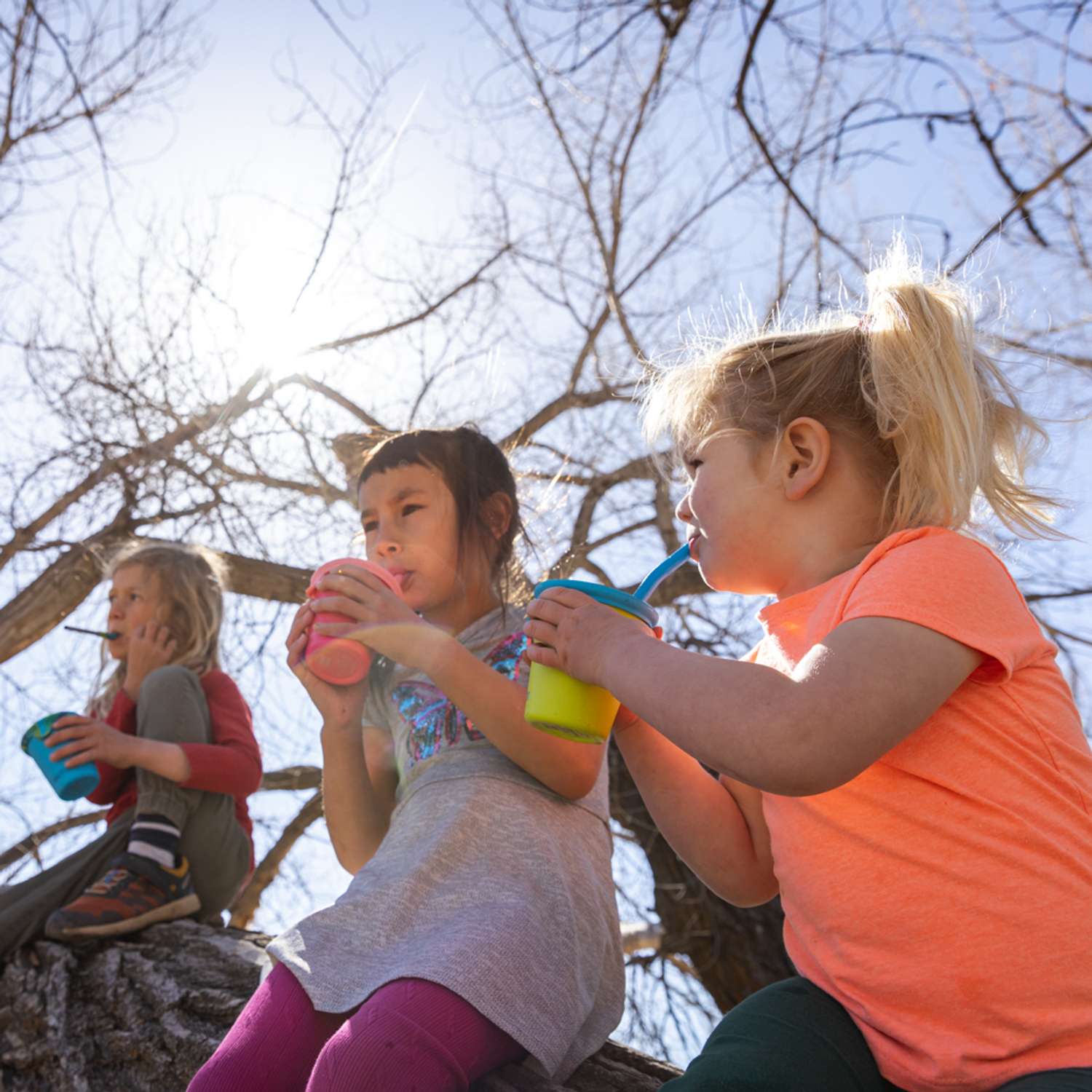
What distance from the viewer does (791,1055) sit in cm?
116

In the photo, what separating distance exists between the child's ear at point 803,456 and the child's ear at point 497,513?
3.09 feet

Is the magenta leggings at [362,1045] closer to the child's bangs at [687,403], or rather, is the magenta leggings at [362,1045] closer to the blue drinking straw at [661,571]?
the blue drinking straw at [661,571]

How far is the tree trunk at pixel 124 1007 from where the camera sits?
6.67 feet

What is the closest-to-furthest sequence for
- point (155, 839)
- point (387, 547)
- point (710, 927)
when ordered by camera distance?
point (387, 547) < point (155, 839) < point (710, 927)

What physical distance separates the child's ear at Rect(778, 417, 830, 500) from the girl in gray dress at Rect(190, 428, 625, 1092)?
1.99 feet

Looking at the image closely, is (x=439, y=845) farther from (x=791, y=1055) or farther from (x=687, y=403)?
(x=687, y=403)

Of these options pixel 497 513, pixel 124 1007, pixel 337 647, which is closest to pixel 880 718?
pixel 337 647

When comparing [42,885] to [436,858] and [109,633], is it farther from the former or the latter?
[436,858]

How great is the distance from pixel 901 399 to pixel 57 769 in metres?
2.10

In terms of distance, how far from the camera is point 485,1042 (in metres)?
1.40

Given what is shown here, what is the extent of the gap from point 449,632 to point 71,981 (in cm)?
121

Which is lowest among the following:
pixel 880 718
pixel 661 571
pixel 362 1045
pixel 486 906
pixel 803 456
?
pixel 362 1045

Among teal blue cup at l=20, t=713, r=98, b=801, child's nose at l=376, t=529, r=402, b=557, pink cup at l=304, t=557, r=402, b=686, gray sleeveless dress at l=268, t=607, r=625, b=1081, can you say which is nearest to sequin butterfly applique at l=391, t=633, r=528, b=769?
gray sleeveless dress at l=268, t=607, r=625, b=1081

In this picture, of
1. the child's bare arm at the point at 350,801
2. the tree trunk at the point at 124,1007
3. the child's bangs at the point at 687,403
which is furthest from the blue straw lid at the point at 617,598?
the tree trunk at the point at 124,1007
